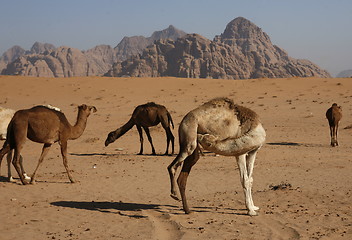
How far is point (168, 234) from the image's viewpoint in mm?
7730

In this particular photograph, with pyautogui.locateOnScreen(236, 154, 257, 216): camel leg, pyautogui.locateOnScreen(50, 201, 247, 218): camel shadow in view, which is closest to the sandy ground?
pyautogui.locateOnScreen(50, 201, 247, 218): camel shadow

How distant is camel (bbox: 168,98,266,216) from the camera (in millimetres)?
8086

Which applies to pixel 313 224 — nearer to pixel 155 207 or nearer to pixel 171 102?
pixel 155 207

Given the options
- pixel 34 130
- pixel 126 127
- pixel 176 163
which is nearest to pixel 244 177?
pixel 176 163

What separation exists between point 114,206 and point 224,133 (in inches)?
125

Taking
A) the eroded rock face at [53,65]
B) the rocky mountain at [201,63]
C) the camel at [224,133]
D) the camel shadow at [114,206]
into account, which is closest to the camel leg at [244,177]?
the camel at [224,133]

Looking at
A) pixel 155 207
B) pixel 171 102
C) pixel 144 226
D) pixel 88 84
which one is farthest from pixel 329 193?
pixel 88 84

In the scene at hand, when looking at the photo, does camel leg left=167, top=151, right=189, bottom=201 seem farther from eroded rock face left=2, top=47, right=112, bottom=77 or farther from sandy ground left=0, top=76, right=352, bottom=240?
eroded rock face left=2, top=47, right=112, bottom=77

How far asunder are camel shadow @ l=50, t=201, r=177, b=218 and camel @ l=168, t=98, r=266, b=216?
1.17 meters

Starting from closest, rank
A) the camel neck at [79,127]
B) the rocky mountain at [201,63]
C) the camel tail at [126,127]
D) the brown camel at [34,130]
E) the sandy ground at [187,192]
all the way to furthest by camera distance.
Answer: the sandy ground at [187,192] < the brown camel at [34,130] < the camel neck at [79,127] < the camel tail at [126,127] < the rocky mountain at [201,63]

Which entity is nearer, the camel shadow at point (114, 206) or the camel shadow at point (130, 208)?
the camel shadow at point (130, 208)

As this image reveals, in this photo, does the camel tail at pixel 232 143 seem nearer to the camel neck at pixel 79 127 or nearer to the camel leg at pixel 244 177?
the camel leg at pixel 244 177

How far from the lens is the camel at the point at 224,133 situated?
26.5ft

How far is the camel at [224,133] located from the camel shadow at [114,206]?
117cm
